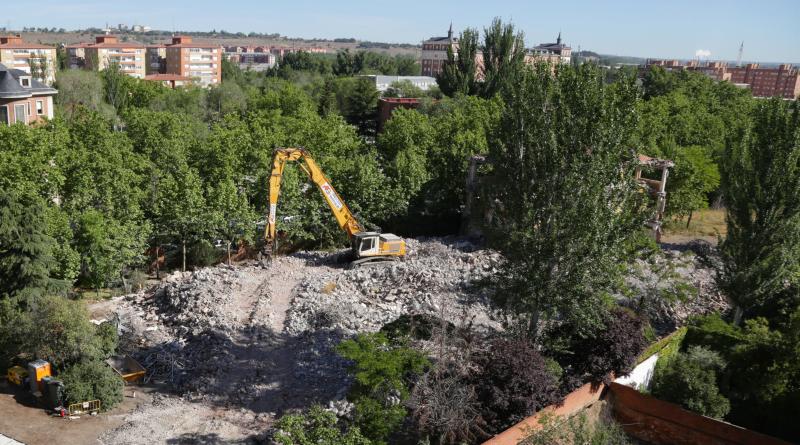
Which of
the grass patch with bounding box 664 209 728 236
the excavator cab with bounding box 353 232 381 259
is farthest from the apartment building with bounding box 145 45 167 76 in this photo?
the excavator cab with bounding box 353 232 381 259

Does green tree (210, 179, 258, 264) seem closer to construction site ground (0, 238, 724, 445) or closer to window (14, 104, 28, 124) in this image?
construction site ground (0, 238, 724, 445)

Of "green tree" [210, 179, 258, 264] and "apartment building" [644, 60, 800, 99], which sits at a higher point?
"apartment building" [644, 60, 800, 99]

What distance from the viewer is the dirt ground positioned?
16.4 m

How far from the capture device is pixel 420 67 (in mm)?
149875

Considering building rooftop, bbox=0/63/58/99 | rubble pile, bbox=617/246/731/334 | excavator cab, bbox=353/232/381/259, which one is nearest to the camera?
rubble pile, bbox=617/246/731/334

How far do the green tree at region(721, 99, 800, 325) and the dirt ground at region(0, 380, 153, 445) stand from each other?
18.7 metres

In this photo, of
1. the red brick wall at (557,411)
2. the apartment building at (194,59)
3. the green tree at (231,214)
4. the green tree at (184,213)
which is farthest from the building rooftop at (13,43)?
the red brick wall at (557,411)

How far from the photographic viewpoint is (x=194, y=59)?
120500mm

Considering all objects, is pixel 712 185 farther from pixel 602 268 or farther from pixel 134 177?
pixel 134 177

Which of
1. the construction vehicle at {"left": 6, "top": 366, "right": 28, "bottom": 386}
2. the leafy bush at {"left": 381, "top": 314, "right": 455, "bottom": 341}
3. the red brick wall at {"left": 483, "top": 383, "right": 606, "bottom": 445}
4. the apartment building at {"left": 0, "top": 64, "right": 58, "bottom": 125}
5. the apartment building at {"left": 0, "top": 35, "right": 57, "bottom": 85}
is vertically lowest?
the construction vehicle at {"left": 6, "top": 366, "right": 28, "bottom": 386}

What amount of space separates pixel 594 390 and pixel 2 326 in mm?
16989

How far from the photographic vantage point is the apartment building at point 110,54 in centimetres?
11238

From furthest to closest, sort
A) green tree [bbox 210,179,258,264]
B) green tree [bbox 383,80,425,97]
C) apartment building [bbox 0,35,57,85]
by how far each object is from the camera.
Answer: apartment building [bbox 0,35,57,85], green tree [bbox 383,80,425,97], green tree [bbox 210,179,258,264]

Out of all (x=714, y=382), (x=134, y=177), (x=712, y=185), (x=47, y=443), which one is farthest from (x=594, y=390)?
(x=712, y=185)
